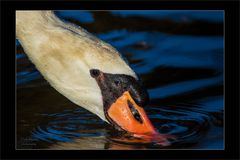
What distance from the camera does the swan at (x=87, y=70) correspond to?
21.2ft

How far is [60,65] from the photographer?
6820 millimetres

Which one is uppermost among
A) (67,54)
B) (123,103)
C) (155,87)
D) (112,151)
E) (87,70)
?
(67,54)

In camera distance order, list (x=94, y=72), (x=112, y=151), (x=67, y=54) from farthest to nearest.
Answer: (x=67, y=54) → (x=94, y=72) → (x=112, y=151)

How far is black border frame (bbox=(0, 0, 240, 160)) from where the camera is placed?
6.20 meters

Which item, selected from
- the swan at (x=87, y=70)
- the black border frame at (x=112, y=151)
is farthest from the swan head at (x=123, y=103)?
the black border frame at (x=112, y=151)

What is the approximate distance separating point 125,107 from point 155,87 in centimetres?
159

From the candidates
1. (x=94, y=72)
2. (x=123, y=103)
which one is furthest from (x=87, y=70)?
(x=123, y=103)

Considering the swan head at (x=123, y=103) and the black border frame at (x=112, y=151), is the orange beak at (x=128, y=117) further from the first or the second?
the black border frame at (x=112, y=151)

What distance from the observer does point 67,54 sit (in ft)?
22.1

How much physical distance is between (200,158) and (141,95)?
83 cm

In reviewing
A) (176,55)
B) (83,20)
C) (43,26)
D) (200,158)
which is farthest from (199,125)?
(83,20)

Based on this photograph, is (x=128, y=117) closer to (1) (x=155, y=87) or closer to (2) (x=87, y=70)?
(2) (x=87, y=70)

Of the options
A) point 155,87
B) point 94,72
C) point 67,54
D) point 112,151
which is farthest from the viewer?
point 155,87

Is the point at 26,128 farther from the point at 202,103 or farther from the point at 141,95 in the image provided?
the point at 202,103
